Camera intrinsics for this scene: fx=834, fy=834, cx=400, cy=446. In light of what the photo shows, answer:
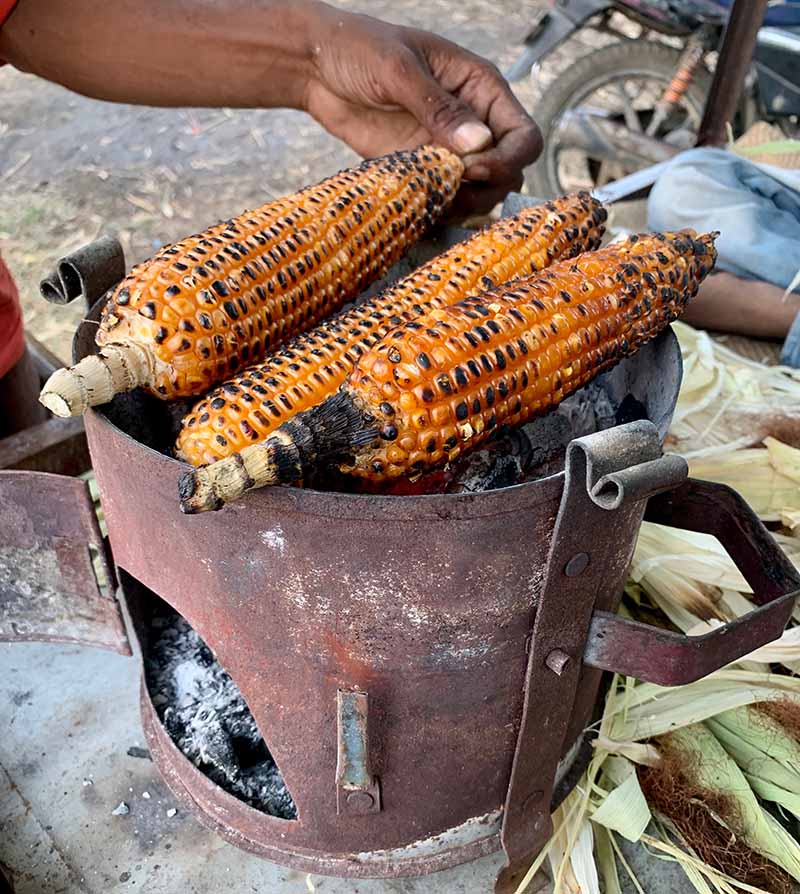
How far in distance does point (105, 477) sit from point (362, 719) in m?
0.60

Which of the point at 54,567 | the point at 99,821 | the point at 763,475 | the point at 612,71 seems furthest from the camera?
the point at 612,71

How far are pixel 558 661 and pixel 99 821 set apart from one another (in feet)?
3.78

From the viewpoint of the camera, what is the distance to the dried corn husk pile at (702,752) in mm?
1772

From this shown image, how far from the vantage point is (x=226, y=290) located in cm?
141

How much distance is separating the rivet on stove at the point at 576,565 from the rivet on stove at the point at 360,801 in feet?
1.87

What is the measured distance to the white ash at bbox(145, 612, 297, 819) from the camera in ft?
5.83

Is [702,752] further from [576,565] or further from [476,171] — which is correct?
[476,171]

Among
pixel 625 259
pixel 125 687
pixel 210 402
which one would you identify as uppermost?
pixel 625 259

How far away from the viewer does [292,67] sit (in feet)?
7.72

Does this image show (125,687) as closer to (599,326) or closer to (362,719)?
(362,719)

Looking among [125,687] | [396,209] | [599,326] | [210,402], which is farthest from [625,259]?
[125,687]

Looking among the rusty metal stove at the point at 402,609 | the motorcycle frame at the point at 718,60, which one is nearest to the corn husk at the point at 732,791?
the rusty metal stove at the point at 402,609

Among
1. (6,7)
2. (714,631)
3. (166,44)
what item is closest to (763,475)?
(714,631)

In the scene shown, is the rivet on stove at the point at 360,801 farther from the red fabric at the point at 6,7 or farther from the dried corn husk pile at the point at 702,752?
the red fabric at the point at 6,7
